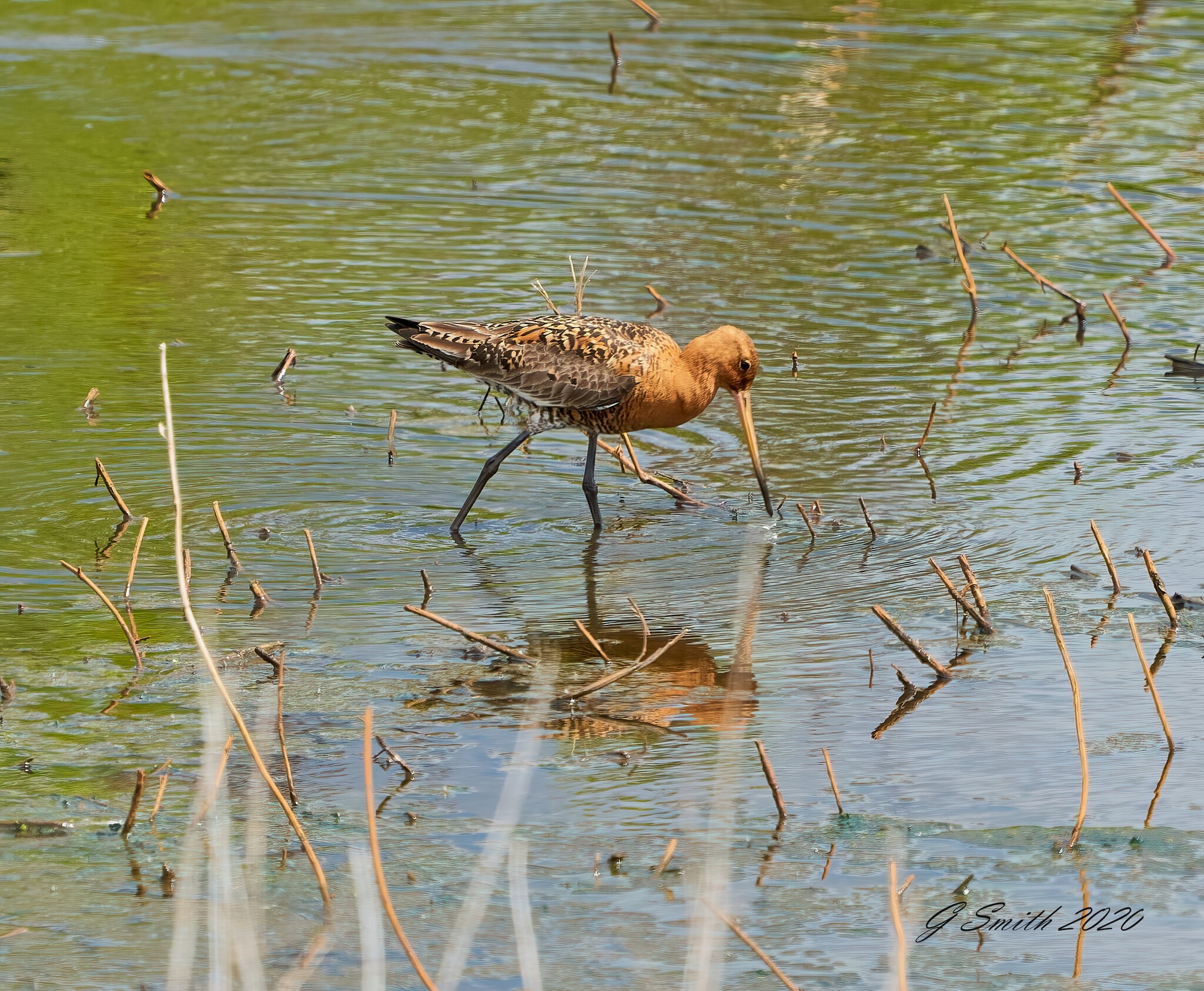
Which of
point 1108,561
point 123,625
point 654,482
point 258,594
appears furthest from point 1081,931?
point 654,482

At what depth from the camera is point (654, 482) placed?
877 cm

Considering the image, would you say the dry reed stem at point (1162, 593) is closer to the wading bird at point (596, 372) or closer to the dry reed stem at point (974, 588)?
the dry reed stem at point (974, 588)

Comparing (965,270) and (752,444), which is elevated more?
(752,444)

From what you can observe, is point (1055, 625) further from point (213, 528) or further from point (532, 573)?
point (213, 528)

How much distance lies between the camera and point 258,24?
63.1 feet

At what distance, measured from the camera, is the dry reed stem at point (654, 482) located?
8.73 metres

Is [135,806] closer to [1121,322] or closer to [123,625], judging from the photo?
[123,625]

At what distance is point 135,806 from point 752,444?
13.3 ft

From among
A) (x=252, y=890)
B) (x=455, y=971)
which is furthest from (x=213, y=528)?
(x=455, y=971)

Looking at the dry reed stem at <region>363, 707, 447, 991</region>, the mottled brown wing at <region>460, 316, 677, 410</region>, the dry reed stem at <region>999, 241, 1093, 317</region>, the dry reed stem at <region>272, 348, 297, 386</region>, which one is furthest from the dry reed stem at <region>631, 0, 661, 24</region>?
the dry reed stem at <region>363, 707, 447, 991</region>

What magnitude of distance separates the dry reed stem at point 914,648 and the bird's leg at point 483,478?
2491 mm

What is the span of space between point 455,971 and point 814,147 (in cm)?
1262

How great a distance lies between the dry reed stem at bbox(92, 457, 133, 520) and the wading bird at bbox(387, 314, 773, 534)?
1489 millimetres

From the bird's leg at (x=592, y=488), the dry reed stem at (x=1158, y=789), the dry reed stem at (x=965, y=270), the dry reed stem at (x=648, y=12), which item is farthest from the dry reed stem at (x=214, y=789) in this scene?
the dry reed stem at (x=648, y=12)
